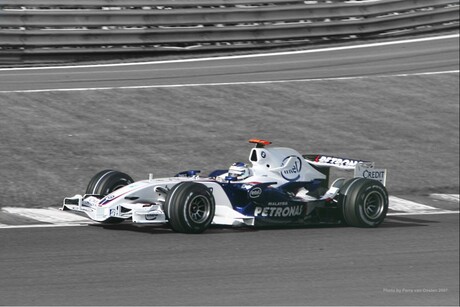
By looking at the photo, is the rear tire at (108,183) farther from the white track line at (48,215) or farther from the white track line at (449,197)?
the white track line at (449,197)

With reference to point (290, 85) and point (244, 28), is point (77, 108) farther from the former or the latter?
point (244, 28)

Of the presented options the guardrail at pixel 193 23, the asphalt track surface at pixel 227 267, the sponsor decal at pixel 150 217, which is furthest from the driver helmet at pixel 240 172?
the guardrail at pixel 193 23

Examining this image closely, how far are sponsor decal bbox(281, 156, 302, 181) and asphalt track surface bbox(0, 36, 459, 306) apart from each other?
2.13 ft

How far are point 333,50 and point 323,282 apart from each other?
52.0 ft

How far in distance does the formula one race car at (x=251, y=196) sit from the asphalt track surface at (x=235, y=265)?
0.19 metres

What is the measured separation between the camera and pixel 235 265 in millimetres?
10266

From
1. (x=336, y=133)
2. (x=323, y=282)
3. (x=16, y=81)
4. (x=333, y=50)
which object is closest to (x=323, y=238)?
(x=323, y=282)

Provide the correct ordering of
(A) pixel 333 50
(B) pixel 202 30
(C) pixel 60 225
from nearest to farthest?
1. (C) pixel 60 225
2. (B) pixel 202 30
3. (A) pixel 333 50

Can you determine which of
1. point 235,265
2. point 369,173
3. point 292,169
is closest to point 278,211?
point 292,169

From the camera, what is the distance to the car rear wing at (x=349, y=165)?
12.8 meters

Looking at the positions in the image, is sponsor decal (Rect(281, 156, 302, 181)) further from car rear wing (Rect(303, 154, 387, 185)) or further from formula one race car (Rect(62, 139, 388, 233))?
car rear wing (Rect(303, 154, 387, 185))

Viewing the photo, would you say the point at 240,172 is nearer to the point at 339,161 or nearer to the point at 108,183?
the point at 339,161

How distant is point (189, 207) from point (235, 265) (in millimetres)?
1195

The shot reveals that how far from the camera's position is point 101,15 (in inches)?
856
